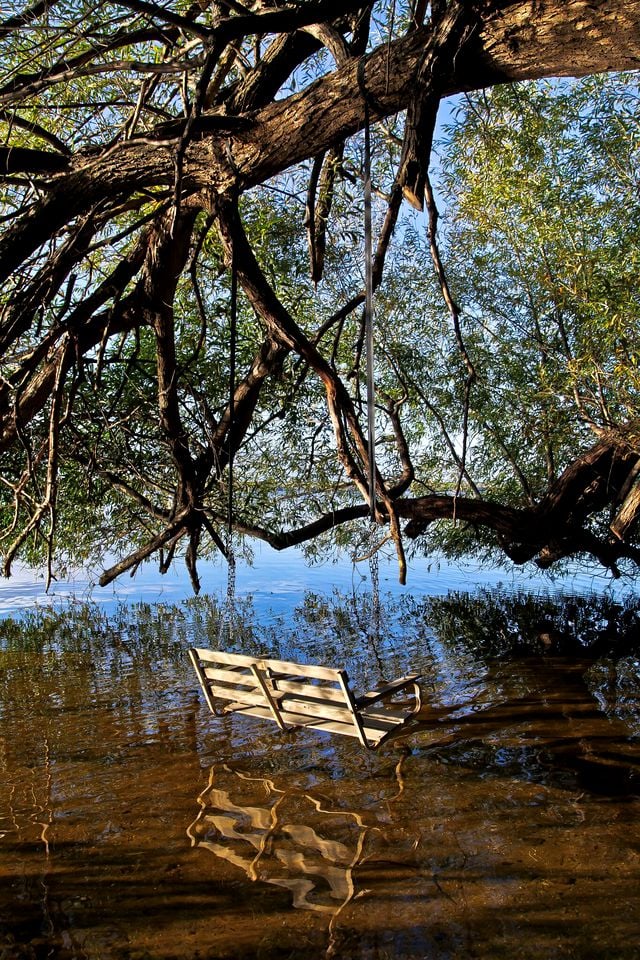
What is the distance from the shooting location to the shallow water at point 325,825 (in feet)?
11.0

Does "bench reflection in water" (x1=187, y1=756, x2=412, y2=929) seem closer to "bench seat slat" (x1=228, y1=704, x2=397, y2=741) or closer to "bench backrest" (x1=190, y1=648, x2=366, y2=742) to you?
"bench seat slat" (x1=228, y1=704, x2=397, y2=741)

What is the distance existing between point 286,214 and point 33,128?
14.1ft

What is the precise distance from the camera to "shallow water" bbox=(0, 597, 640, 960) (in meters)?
3.36

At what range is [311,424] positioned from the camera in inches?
337

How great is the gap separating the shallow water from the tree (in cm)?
162

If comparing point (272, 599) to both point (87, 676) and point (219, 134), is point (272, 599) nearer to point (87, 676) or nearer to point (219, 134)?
point (87, 676)

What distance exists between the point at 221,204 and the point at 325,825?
144 inches

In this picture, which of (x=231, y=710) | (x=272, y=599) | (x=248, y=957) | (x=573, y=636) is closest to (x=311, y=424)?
(x=231, y=710)

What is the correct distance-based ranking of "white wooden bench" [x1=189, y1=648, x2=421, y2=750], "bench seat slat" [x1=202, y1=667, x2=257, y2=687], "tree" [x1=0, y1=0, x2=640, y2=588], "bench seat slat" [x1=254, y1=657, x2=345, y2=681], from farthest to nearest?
"bench seat slat" [x1=202, y1=667, x2=257, y2=687]
"white wooden bench" [x1=189, y1=648, x2=421, y2=750]
"bench seat slat" [x1=254, y1=657, x2=345, y2=681]
"tree" [x1=0, y1=0, x2=640, y2=588]

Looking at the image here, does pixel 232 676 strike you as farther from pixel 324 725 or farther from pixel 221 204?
pixel 221 204

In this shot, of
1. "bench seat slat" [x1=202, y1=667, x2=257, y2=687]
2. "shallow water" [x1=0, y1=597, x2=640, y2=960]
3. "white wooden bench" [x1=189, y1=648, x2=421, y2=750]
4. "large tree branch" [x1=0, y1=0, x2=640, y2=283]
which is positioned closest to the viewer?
"large tree branch" [x1=0, y1=0, x2=640, y2=283]

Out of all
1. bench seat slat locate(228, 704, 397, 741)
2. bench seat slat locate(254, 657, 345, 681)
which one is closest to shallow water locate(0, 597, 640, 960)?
bench seat slat locate(228, 704, 397, 741)

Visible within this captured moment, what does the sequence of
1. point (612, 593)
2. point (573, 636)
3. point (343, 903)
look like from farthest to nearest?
point (612, 593)
point (573, 636)
point (343, 903)

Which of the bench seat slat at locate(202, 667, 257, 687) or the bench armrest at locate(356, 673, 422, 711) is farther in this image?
the bench seat slat at locate(202, 667, 257, 687)
